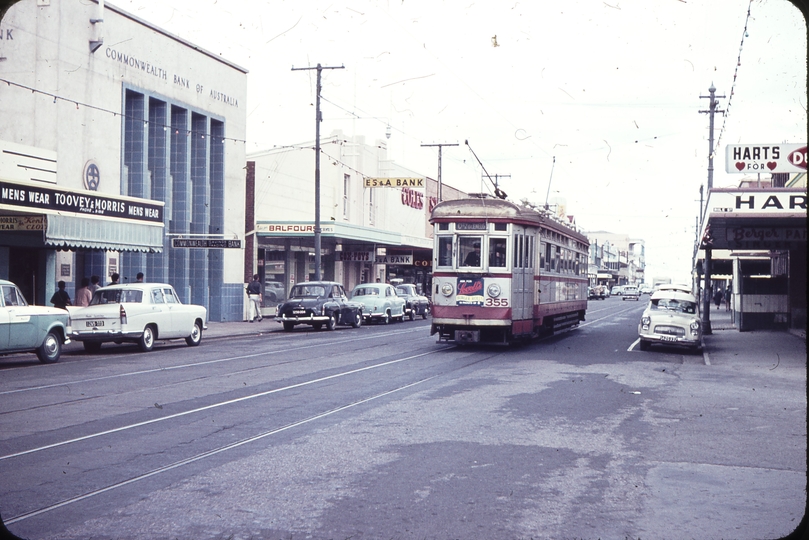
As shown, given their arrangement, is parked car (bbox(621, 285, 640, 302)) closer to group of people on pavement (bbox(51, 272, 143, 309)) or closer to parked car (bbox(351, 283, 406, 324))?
parked car (bbox(351, 283, 406, 324))

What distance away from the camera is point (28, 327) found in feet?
54.6

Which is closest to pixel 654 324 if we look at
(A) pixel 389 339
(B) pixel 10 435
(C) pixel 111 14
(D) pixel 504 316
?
(D) pixel 504 316

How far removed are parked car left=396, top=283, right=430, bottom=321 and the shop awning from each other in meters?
15.5

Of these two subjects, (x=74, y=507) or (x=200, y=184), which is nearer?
(x=74, y=507)

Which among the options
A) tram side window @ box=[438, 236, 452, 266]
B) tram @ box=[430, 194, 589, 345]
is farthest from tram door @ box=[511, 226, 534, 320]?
tram side window @ box=[438, 236, 452, 266]

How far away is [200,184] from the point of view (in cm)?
3288

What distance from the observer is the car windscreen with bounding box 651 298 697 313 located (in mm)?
22328

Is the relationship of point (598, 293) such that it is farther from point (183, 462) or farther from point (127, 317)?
point (183, 462)

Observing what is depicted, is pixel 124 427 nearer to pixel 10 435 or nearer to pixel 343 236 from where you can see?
pixel 10 435

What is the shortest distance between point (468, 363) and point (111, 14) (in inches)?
684

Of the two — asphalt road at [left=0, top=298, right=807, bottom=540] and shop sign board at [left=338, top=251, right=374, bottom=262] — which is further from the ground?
shop sign board at [left=338, top=251, right=374, bottom=262]

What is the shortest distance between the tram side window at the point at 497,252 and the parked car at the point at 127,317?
8499 millimetres

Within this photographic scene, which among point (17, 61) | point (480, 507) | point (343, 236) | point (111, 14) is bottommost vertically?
point (480, 507)

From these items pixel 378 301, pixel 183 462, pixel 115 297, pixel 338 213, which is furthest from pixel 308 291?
pixel 183 462
